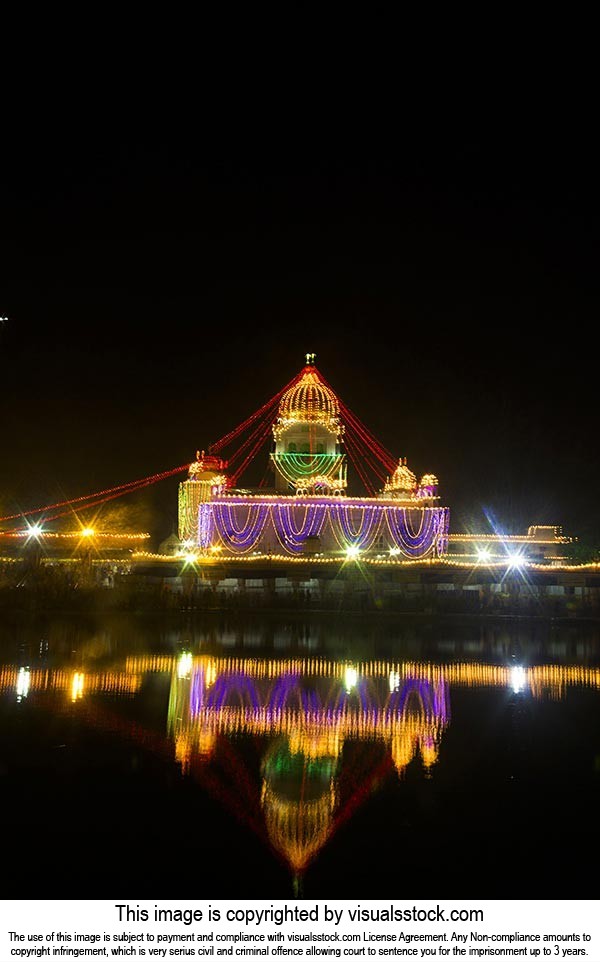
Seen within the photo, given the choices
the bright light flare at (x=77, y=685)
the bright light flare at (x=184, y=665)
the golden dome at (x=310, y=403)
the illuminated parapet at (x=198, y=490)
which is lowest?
the bright light flare at (x=77, y=685)

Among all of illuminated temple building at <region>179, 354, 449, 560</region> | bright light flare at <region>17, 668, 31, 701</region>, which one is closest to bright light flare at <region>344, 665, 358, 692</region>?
bright light flare at <region>17, 668, 31, 701</region>

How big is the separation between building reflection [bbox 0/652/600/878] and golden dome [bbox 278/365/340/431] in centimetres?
3336

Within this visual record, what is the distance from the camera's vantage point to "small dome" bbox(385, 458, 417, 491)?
51.1 metres

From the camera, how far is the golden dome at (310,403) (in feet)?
177

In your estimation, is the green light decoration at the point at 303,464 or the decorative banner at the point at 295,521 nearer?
the decorative banner at the point at 295,521

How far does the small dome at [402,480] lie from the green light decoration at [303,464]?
3444 mm

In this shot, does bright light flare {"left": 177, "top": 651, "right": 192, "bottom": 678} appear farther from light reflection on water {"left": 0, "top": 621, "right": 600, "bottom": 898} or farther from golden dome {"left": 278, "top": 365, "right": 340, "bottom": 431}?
golden dome {"left": 278, "top": 365, "right": 340, "bottom": 431}

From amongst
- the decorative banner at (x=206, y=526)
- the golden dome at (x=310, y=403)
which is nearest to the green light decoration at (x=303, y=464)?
A: the golden dome at (x=310, y=403)

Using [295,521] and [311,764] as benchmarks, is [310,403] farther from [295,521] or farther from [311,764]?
[311,764]

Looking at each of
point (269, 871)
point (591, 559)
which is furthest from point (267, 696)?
point (591, 559)

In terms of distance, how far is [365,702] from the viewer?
15.2m

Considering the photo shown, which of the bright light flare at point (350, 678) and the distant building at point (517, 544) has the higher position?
the distant building at point (517, 544)

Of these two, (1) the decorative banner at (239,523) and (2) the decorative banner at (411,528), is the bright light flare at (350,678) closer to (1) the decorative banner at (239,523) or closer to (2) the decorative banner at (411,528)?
(1) the decorative banner at (239,523)
